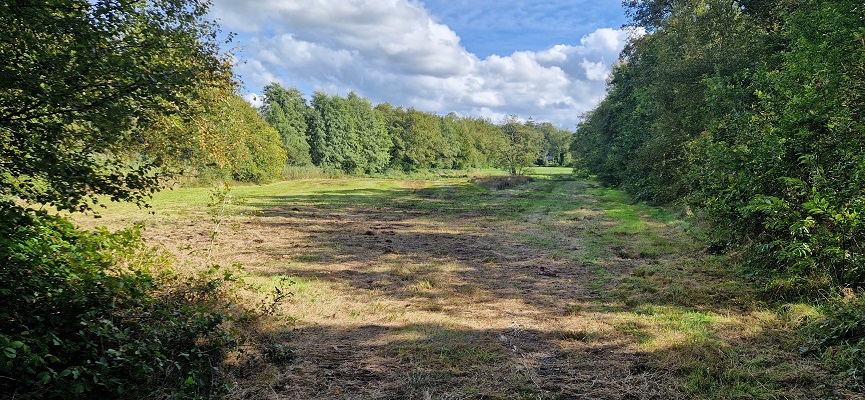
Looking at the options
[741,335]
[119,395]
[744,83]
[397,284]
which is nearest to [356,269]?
[397,284]

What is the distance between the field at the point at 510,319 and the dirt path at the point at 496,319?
28mm

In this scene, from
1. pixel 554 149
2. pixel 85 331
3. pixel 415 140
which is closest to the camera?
pixel 85 331

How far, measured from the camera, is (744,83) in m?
17.3

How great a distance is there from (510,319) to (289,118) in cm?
5778

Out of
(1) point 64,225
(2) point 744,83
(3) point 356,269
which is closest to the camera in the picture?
(1) point 64,225

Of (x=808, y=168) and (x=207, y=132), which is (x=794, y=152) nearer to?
(x=808, y=168)

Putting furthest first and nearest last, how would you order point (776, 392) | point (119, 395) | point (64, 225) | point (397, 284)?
point (397, 284) < point (64, 225) < point (776, 392) < point (119, 395)

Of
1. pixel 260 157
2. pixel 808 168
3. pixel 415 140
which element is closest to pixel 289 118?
pixel 260 157

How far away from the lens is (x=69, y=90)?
15.0 feet

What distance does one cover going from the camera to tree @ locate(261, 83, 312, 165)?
2212 inches

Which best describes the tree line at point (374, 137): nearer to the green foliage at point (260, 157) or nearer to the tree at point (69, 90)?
the green foliage at point (260, 157)

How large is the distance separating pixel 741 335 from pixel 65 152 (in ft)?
29.2

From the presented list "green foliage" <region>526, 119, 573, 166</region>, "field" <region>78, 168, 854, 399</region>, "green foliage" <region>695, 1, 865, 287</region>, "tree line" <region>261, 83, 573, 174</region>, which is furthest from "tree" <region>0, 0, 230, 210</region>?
"green foliage" <region>526, 119, 573, 166</region>

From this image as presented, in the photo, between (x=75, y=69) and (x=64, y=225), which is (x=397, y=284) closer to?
(x=64, y=225)
